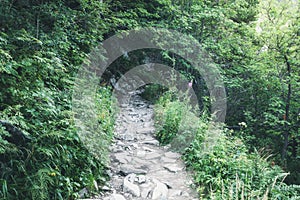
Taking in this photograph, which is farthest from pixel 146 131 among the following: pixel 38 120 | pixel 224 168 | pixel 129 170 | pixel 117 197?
pixel 38 120

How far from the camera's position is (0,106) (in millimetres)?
3412

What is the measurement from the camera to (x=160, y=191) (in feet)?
13.6

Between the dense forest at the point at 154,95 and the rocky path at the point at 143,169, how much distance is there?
0.27 meters

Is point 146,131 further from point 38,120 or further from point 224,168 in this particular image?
point 38,120

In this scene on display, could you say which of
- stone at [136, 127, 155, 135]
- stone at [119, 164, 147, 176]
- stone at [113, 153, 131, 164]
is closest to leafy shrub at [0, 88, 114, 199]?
stone at [119, 164, 147, 176]

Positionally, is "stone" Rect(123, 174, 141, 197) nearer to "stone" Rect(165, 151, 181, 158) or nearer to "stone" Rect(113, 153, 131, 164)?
"stone" Rect(113, 153, 131, 164)

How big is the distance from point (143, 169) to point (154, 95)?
6.32 metres

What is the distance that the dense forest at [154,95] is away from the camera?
3.26 meters

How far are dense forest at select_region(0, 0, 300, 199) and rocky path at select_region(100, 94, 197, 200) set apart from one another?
27cm

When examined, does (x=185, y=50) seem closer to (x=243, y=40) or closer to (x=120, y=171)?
(x=243, y=40)

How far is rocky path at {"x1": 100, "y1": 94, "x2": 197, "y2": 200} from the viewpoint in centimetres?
411

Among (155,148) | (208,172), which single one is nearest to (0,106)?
(208,172)

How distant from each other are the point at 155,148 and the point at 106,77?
4092 millimetres

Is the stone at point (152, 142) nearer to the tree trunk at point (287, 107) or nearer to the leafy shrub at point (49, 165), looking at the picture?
the leafy shrub at point (49, 165)
